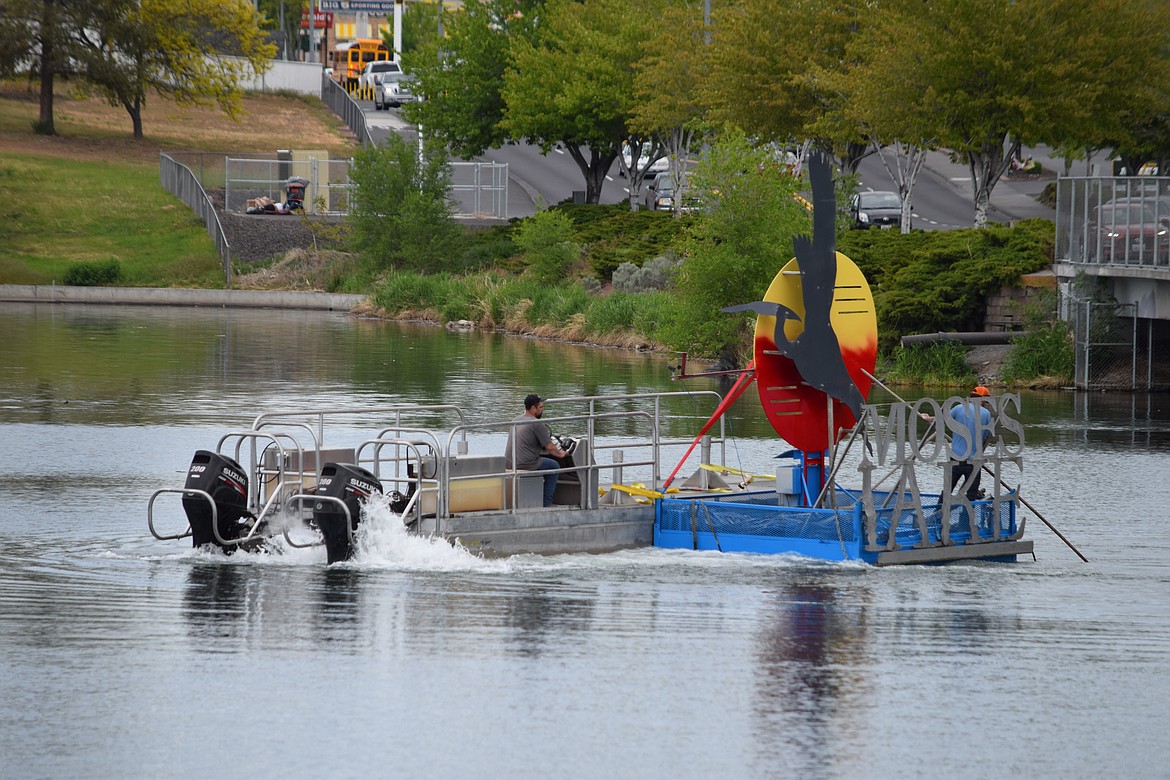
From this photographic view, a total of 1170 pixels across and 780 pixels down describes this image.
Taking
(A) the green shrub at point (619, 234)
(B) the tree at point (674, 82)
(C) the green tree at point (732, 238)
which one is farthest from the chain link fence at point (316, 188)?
(C) the green tree at point (732, 238)

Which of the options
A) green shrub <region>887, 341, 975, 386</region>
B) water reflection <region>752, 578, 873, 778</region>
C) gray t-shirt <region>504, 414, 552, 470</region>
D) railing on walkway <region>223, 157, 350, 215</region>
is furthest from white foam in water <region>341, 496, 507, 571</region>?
railing on walkway <region>223, 157, 350, 215</region>

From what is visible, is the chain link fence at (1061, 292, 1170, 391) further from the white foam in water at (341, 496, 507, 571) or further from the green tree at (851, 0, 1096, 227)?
the white foam in water at (341, 496, 507, 571)

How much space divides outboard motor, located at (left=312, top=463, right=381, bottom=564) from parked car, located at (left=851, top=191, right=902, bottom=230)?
1880 inches

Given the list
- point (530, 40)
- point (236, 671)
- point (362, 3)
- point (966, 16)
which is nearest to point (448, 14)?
point (530, 40)

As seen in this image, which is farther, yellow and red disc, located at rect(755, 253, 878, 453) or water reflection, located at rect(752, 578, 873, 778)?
yellow and red disc, located at rect(755, 253, 878, 453)

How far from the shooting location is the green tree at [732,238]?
4378 centimetres

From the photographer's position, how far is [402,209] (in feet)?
220

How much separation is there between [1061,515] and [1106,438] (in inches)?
360

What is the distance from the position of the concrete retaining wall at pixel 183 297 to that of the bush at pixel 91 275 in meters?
0.49

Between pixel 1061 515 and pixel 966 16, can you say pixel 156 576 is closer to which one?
pixel 1061 515

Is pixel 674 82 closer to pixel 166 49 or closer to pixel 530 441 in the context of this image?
pixel 166 49

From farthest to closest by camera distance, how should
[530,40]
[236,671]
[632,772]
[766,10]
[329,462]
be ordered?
[530,40] → [766,10] → [329,462] → [236,671] → [632,772]

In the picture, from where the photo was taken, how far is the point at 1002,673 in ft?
49.0

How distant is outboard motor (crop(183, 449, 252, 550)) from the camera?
1900cm
